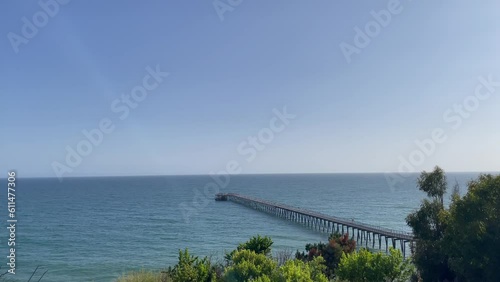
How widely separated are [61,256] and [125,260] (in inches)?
363

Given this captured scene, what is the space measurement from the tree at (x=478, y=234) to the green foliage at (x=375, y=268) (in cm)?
412

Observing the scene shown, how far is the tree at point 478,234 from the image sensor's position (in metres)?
23.5

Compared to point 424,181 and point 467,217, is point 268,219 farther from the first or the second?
point 467,217

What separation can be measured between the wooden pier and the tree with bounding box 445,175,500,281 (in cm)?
1831

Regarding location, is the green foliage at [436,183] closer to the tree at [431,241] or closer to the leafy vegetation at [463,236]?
the tree at [431,241]

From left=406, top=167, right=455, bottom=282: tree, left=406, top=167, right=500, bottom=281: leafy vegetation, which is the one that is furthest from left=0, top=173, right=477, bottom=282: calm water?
left=406, top=167, right=500, bottom=281: leafy vegetation

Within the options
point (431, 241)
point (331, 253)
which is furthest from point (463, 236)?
point (331, 253)

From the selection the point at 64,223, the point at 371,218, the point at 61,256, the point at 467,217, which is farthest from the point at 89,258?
the point at 371,218

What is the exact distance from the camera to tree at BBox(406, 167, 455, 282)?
93.1 feet

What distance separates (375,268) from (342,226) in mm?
47206

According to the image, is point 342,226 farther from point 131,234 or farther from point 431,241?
point 431,241

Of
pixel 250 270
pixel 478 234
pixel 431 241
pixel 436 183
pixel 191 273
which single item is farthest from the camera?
pixel 436 183

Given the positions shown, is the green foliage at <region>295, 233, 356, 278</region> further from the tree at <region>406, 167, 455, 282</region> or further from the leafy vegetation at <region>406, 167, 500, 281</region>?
the leafy vegetation at <region>406, 167, 500, 281</region>

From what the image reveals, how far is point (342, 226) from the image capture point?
68188mm
